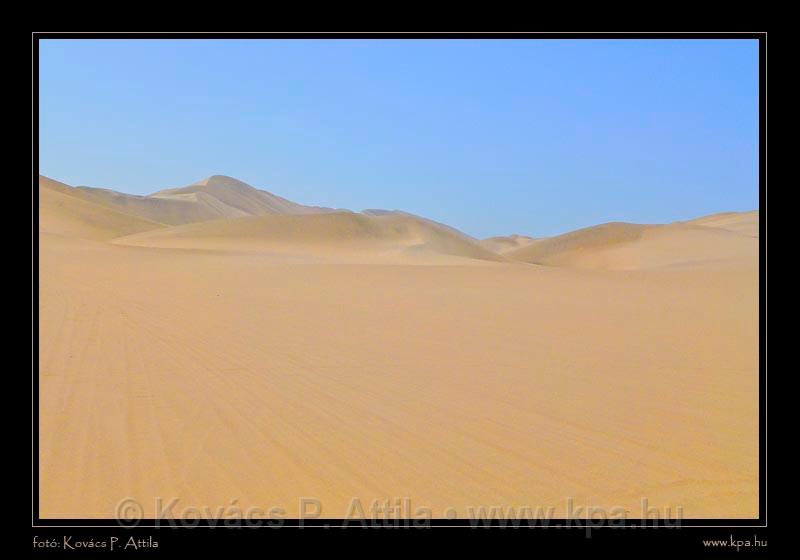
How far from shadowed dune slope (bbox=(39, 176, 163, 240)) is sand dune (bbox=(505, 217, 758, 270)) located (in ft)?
135

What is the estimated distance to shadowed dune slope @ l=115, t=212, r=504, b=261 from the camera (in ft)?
151

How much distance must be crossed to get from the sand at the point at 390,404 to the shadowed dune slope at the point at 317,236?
32.3 metres

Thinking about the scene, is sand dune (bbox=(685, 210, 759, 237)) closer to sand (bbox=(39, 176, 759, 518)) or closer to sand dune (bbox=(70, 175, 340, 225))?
sand (bbox=(39, 176, 759, 518))

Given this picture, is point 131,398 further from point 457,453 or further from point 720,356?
point 720,356

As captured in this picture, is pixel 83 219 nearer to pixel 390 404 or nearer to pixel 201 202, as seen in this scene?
pixel 390 404

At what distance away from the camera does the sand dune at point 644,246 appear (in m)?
45.2

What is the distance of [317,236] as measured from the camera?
5188cm

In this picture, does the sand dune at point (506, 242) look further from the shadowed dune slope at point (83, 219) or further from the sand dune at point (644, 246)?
the shadowed dune slope at point (83, 219)

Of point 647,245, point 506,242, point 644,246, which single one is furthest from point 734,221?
point 506,242

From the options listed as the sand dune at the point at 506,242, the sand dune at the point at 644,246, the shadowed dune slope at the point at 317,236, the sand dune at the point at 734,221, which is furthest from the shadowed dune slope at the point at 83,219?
the sand dune at the point at 506,242

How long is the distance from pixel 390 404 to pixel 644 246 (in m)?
54.3

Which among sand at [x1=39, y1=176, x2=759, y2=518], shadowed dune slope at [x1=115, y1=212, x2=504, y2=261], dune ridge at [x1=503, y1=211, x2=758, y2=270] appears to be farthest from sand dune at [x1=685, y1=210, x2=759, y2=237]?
sand at [x1=39, y1=176, x2=759, y2=518]

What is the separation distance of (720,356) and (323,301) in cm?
740
